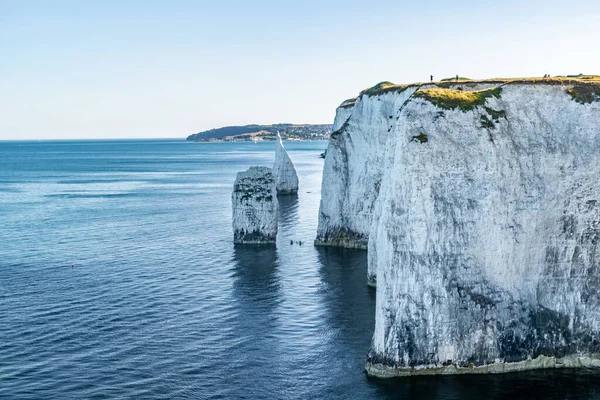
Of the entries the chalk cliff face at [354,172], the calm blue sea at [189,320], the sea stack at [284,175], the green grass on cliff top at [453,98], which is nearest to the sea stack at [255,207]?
the calm blue sea at [189,320]

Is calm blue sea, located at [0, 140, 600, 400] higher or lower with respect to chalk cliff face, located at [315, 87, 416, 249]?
lower

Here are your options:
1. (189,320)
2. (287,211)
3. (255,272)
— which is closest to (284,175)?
(287,211)

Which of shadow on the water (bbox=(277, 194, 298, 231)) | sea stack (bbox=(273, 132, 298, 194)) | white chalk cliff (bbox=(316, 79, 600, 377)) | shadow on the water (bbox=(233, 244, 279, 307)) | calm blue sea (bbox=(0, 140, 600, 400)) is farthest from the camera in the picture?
sea stack (bbox=(273, 132, 298, 194))

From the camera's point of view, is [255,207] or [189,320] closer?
[189,320]

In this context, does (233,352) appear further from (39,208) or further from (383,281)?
(39,208)

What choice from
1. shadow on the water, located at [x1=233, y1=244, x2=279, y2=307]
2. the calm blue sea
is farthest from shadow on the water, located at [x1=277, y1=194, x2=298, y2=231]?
shadow on the water, located at [x1=233, y1=244, x2=279, y2=307]

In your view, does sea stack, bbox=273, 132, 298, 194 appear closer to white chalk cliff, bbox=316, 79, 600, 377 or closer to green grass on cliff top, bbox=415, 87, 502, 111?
white chalk cliff, bbox=316, 79, 600, 377

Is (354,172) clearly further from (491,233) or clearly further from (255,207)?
(491,233)
